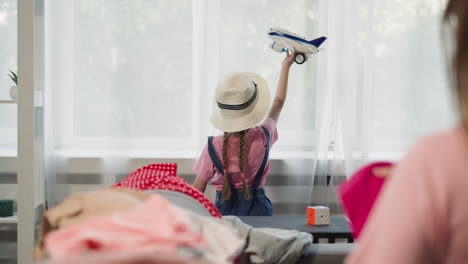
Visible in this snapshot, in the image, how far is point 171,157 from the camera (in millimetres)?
3492

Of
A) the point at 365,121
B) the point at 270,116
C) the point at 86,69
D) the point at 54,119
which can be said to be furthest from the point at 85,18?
the point at 365,121

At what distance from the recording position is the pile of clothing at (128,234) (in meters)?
0.89

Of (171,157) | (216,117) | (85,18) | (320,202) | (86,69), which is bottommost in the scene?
(320,202)

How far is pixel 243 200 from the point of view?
280cm

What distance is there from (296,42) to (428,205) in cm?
235

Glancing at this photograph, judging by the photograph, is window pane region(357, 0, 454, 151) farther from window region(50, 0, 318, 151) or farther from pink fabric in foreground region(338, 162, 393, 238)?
pink fabric in foreground region(338, 162, 393, 238)

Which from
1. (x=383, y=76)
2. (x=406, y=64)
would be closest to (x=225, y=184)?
(x=383, y=76)

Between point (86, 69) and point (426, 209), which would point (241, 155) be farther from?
point (426, 209)

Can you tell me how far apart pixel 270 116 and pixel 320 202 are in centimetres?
77

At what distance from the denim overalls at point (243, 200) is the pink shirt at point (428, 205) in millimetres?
2024

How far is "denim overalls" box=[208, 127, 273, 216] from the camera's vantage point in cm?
279

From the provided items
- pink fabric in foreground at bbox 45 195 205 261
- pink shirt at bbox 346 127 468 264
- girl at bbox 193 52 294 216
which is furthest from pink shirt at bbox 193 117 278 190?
pink shirt at bbox 346 127 468 264

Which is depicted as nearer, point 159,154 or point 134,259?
point 134,259

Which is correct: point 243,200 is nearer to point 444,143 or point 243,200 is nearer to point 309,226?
point 309,226
